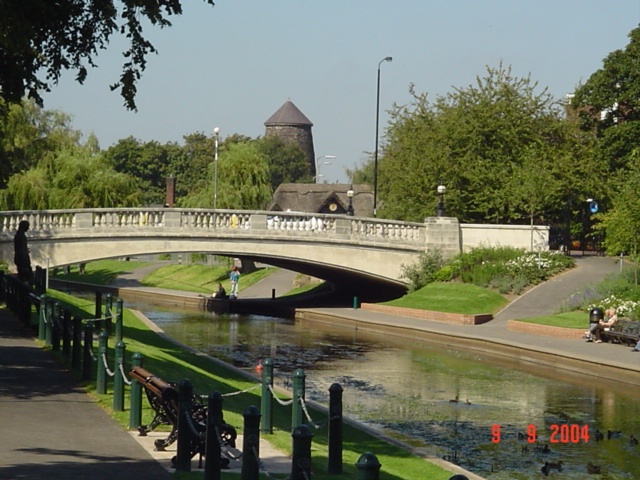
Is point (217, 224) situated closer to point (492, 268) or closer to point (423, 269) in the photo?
point (423, 269)

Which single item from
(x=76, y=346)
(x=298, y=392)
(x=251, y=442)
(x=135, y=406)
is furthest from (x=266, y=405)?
(x=251, y=442)

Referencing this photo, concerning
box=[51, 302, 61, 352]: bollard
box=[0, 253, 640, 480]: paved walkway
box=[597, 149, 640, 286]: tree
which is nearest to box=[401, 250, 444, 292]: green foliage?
box=[597, 149, 640, 286]: tree

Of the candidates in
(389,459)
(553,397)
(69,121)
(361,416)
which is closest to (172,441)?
(389,459)

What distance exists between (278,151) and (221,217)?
4776 inches

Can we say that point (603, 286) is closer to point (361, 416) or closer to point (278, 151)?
point (361, 416)

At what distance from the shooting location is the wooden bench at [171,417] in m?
13.1

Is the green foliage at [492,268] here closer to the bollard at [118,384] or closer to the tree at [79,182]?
the tree at [79,182]

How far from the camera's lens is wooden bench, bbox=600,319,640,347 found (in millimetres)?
34125

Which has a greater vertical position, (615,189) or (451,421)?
(615,189)

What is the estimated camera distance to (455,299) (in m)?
46.5

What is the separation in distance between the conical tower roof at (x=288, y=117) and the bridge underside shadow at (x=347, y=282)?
126 meters

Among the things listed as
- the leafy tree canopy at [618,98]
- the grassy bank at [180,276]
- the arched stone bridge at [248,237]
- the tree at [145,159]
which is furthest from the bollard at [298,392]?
the tree at [145,159]

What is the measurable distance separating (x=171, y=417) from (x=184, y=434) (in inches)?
46.8

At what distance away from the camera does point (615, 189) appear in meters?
58.8
